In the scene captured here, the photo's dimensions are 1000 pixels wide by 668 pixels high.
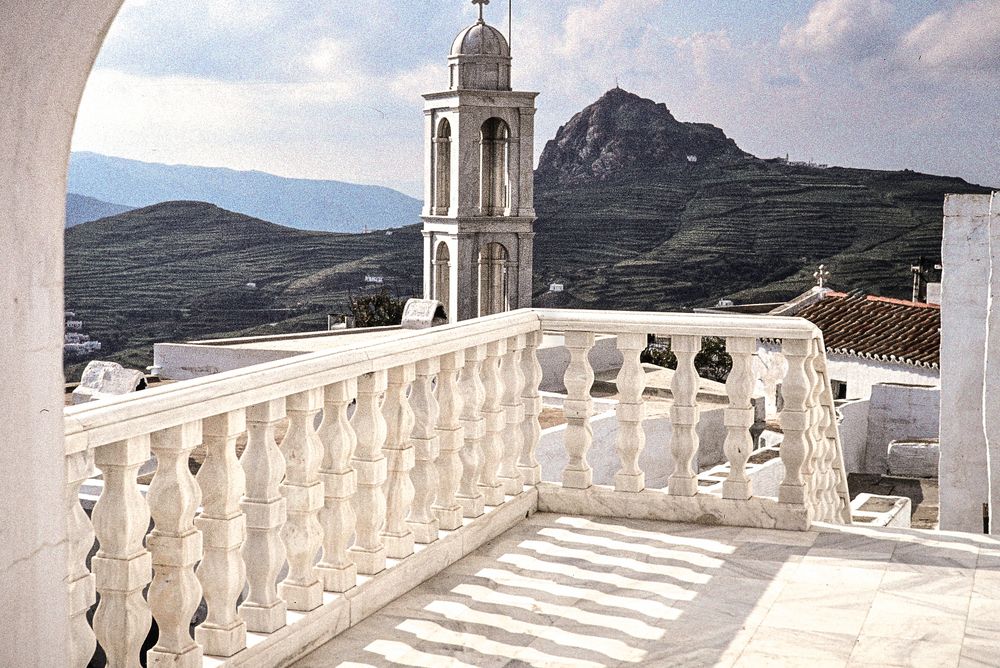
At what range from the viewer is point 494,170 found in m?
29.8

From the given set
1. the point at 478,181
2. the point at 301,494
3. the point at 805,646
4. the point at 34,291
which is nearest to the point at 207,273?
the point at 478,181

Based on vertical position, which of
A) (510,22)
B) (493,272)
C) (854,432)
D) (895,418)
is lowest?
(854,432)

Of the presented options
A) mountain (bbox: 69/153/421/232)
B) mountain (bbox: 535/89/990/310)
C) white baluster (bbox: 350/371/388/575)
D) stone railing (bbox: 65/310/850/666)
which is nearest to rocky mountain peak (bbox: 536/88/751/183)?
mountain (bbox: 535/89/990/310)

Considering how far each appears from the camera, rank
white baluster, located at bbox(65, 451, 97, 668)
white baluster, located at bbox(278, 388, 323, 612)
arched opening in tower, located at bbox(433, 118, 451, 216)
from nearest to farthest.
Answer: white baluster, located at bbox(65, 451, 97, 668), white baluster, located at bbox(278, 388, 323, 612), arched opening in tower, located at bbox(433, 118, 451, 216)

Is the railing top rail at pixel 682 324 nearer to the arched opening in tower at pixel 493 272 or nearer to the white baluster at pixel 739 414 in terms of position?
the white baluster at pixel 739 414

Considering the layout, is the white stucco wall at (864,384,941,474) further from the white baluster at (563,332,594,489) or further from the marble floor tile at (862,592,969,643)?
the marble floor tile at (862,592,969,643)

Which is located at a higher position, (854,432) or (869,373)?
(869,373)

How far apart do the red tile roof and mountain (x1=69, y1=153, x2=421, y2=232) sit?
74.2 feet

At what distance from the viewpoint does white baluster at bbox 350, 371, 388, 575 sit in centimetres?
348

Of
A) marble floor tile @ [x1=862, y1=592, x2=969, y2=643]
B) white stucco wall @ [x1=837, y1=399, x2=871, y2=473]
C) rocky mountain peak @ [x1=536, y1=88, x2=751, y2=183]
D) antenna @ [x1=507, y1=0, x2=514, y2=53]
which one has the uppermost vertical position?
antenna @ [x1=507, y1=0, x2=514, y2=53]

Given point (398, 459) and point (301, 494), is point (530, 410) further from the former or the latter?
point (301, 494)

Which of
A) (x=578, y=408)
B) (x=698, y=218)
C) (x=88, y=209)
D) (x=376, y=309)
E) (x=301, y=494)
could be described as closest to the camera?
(x=301, y=494)

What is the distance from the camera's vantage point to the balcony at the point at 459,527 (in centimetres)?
260

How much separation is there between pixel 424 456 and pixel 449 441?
0.19 metres
